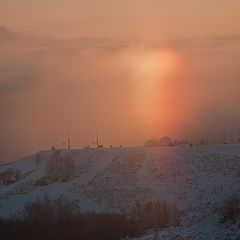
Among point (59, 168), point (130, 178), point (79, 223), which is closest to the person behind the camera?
point (79, 223)

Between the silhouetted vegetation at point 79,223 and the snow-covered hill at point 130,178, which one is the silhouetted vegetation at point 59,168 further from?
the silhouetted vegetation at point 79,223

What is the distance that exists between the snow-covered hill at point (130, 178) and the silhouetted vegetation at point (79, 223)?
4544mm

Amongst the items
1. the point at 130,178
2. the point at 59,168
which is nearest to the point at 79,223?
the point at 130,178

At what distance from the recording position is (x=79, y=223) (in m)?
53.8

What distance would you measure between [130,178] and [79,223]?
23.2 meters

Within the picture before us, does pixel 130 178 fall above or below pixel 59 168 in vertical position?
below

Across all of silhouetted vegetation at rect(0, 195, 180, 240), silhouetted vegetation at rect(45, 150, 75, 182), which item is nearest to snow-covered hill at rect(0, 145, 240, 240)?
silhouetted vegetation at rect(45, 150, 75, 182)

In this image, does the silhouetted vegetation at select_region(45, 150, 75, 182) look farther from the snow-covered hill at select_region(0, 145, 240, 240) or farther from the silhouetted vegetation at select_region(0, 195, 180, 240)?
the silhouetted vegetation at select_region(0, 195, 180, 240)

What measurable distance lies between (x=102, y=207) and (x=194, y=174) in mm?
16115

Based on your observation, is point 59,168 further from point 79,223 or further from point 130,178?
point 79,223

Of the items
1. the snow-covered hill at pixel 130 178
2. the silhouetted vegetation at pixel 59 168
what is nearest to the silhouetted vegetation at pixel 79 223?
the snow-covered hill at pixel 130 178

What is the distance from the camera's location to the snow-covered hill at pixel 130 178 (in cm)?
6598

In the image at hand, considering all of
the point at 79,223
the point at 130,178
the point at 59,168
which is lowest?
the point at 79,223

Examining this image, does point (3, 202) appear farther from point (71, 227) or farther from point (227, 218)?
point (227, 218)
